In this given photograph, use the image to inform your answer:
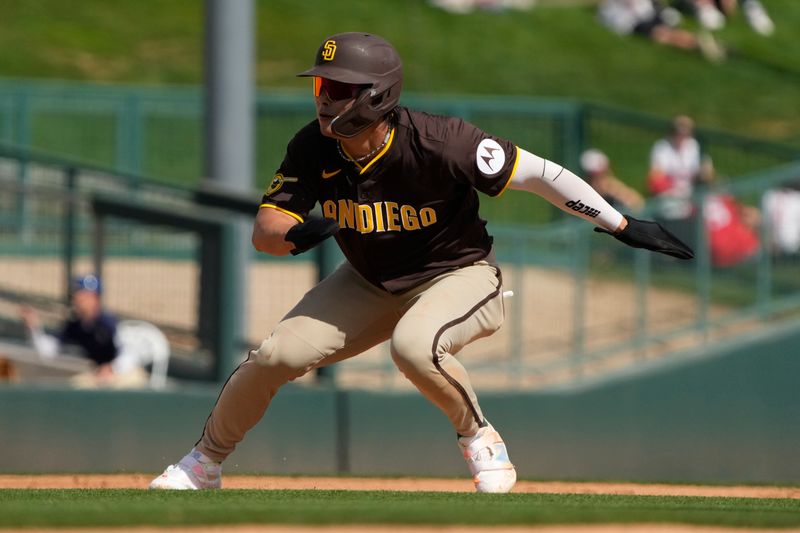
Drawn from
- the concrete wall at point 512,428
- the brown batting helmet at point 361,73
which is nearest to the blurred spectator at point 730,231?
the concrete wall at point 512,428

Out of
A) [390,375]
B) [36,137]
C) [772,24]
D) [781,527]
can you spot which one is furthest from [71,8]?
[781,527]

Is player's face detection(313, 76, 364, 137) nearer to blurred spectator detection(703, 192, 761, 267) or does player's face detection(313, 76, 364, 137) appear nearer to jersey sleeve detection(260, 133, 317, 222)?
jersey sleeve detection(260, 133, 317, 222)

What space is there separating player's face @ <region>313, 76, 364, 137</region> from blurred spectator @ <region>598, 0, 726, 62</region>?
16075 mm

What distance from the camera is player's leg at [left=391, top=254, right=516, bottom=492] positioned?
5992 millimetres

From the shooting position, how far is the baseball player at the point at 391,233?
602 centimetres

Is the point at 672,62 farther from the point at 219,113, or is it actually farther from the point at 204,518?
the point at 204,518

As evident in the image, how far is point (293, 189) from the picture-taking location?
6.13 metres

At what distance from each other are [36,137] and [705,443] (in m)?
8.29

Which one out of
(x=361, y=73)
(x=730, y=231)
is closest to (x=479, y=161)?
(x=361, y=73)

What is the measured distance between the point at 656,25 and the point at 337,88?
16.1 metres

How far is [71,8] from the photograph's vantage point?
2330cm

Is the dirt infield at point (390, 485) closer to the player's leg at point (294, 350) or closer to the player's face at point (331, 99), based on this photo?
the player's leg at point (294, 350)

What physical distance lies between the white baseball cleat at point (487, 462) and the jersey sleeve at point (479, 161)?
3.47 feet

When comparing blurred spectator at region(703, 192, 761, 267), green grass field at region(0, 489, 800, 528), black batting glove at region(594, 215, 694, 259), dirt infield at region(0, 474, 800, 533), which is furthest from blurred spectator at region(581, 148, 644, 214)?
green grass field at region(0, 489, 800, 528)
